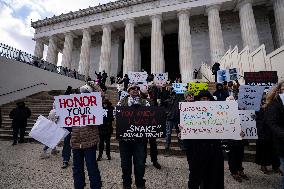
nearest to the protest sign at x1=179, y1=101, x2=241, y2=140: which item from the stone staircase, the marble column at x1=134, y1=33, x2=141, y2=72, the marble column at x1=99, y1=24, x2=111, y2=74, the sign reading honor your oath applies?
the sign reading honor your oath

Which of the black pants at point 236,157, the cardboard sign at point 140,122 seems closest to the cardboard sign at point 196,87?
the black pants at point 236,157

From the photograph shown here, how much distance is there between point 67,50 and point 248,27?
80.8 feet

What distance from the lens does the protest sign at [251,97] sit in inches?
235

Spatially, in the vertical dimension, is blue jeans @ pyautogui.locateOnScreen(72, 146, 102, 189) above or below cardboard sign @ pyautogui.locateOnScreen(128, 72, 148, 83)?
below

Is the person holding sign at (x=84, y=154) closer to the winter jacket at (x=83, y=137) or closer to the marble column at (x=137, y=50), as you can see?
the winter jacket at (x=83, y=137)

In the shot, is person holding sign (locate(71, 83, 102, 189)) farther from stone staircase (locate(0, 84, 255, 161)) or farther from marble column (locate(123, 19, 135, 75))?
marble column (locate(123, 19, 135, 75))

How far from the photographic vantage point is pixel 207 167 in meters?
3.45

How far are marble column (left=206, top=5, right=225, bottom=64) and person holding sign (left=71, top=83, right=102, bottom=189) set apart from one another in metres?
23.8

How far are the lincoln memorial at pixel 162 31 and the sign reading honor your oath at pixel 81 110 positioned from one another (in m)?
23.0

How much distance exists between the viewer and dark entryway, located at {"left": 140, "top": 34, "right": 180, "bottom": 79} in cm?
3647

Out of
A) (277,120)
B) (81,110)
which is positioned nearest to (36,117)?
(81,110)

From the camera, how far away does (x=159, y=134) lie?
423cm

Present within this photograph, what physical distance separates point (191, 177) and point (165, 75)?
9717 mm

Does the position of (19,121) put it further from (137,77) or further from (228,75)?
(228,75)
